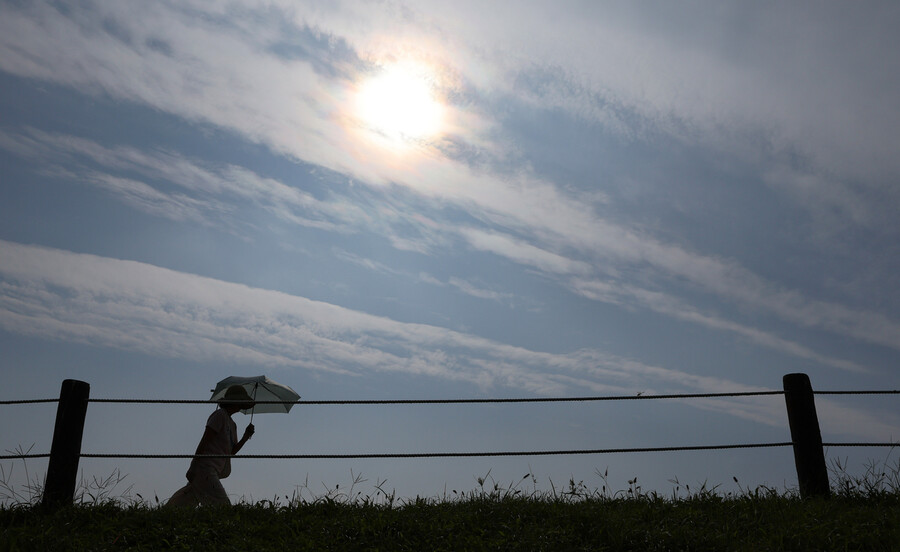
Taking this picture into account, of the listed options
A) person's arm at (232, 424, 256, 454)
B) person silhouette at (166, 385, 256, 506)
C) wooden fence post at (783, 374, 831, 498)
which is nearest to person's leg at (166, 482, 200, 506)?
person silhouette at (166, 385, 256, 506)

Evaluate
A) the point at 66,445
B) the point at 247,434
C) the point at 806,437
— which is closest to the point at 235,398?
the point at 247,434

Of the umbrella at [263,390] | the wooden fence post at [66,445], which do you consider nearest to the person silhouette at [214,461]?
the umbrella at [263,390]

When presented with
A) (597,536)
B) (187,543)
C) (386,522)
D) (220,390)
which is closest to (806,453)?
(597,536)

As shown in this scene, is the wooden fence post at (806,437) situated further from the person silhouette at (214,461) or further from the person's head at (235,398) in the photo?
the person's head at (235,398)

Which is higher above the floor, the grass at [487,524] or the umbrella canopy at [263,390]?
the umbrella canopy at [263,390]

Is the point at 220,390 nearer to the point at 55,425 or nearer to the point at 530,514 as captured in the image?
the point at 55,425

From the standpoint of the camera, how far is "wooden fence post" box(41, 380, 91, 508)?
6922mm

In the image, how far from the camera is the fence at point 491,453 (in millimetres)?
6945

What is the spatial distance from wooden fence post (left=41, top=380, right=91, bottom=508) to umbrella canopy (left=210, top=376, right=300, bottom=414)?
2.01 meters

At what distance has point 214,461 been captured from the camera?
8.01 meters

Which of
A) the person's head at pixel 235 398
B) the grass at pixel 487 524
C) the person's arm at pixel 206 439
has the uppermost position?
the person's head at pixel 235 398

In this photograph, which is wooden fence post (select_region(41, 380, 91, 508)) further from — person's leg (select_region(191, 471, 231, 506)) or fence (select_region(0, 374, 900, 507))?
person's leg (select_region(191, 471, 231, 506))

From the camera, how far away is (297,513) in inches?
265

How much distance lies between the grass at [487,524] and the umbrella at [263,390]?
2.35 meters
